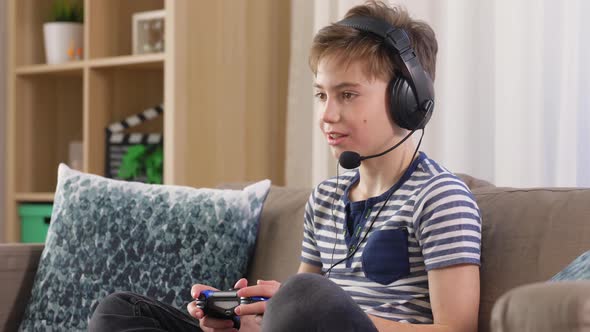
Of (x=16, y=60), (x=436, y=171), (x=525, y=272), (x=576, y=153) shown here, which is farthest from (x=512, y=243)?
(x=16, y=60)

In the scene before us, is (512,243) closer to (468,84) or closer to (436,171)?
(436,171)

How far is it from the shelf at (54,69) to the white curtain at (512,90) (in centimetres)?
115

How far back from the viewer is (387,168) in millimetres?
Result: 1387

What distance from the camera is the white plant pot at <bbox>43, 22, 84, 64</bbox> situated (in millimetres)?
2863

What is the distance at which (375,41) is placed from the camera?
1.34m

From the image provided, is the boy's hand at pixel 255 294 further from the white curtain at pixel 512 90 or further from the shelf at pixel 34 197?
the shelf at pixel 34 197

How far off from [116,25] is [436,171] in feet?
5.69

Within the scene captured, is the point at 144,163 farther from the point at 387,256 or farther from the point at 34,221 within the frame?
the point at 387,256

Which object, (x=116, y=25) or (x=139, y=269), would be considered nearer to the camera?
(x=139, y=269)

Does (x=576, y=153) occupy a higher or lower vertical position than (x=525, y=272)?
higher

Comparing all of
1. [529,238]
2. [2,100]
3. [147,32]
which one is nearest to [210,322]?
[529,238]

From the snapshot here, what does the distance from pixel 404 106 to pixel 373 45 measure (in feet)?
0.35

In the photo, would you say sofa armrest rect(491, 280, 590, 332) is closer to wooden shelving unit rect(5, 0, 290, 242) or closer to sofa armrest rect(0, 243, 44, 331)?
sofa armrest rect(0, 243, 44, 331)

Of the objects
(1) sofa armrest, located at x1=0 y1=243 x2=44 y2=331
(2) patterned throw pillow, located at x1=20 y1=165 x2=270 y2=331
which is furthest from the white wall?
(2) patterned throw pillow, located at x1=20 y1=165 x2=270 y2=331
